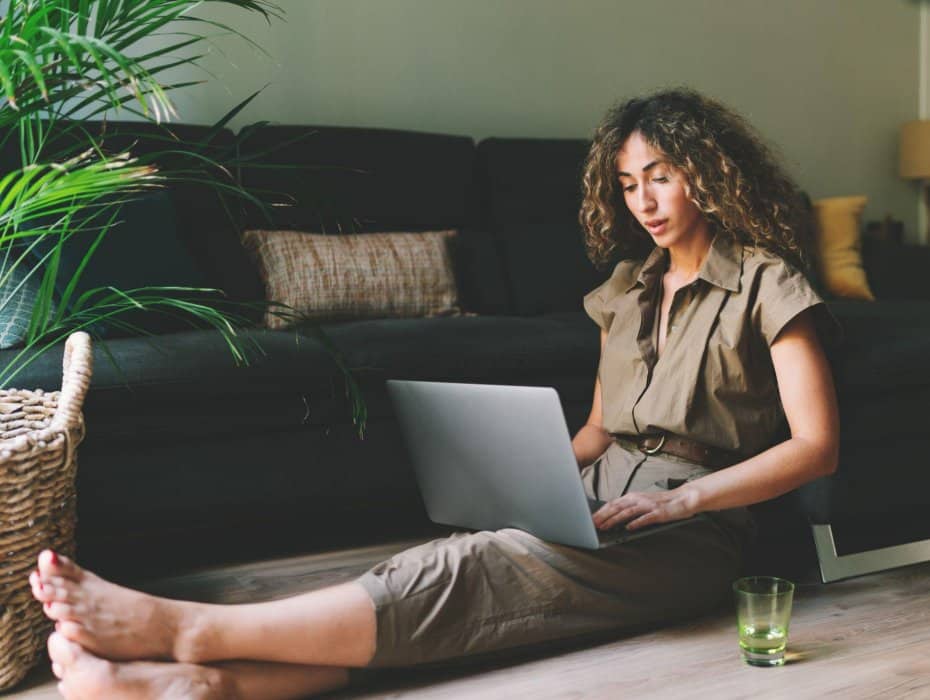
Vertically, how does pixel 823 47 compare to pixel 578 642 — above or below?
above

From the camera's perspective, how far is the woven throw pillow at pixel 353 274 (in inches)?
96.9

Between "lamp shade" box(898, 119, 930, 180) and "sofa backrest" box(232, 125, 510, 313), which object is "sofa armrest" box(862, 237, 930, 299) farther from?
"sofa backrest" box(232, 125, 510, 313)

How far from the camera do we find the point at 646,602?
62.4 inches

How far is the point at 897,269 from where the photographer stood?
3.46 metres

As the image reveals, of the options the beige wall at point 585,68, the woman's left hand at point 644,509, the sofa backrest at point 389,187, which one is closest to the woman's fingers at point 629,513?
the woman's left hand at point 644,509

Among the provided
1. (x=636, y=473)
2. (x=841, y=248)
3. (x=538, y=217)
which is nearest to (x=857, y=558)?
(x=636, y=473)

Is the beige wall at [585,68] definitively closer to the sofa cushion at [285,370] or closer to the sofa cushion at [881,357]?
the sofa cushion at [285,370]

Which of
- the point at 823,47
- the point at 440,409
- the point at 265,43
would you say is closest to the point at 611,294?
the point at 440,409

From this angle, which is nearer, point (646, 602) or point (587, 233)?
point (646, 602)

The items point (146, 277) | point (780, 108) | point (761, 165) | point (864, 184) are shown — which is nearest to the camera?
point (761, 165)

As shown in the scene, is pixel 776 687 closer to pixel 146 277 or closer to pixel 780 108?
pixel 146 277

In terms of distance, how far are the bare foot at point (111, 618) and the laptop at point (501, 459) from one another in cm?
48

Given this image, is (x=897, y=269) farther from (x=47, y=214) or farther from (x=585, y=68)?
(x=47, y=214)

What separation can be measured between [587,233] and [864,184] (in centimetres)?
270
